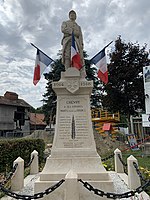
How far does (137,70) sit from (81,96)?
16.1 meters

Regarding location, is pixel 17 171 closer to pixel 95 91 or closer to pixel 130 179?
pixel 130 179

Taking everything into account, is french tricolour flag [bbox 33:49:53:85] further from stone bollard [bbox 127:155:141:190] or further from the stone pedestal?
stone bollard [bbox 127:155:141:190]

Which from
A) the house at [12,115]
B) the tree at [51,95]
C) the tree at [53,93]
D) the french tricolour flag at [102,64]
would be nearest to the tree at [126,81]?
the tree at [53,93]

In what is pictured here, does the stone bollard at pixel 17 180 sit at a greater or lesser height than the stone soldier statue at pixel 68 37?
lesser

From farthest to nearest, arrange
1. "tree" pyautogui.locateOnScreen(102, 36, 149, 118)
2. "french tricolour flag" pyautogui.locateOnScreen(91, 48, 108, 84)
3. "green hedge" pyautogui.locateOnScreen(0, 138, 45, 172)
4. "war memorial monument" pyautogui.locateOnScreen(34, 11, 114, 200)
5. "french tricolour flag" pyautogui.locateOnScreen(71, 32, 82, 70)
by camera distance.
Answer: "tree" pyautogui.locateOnScreen(102, 36, 149, 118), "green hedge" pyautogui.locateOnScreen(0, 138, 45, 172), "french tricolour flag" pyautogui.locateOnScreen(91, 48, 108, 84), "french tricolour flag" pyautogui.locateOnScreen(71, 32, 82, 70), "war memorial monument" pyautogui.locateOnScreen(34, 11, 114, 200)

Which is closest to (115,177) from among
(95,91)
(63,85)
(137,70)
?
(63,85)

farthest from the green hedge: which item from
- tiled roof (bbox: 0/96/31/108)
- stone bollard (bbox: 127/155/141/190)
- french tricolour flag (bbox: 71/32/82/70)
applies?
tiled roof (bbox: 0/96/31/108)

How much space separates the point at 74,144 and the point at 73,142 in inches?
2.3

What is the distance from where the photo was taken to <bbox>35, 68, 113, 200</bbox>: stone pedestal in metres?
4.87

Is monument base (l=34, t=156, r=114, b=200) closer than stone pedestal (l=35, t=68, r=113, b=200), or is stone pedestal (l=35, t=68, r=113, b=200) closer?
monument base (l=34, t=156, r=114, b=200)

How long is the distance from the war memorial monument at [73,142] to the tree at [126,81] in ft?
48.4

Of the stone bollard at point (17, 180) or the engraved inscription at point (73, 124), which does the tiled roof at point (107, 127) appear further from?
the stone bollard at point (17, 180)

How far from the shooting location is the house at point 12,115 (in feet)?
105

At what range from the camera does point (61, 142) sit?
212 inches
